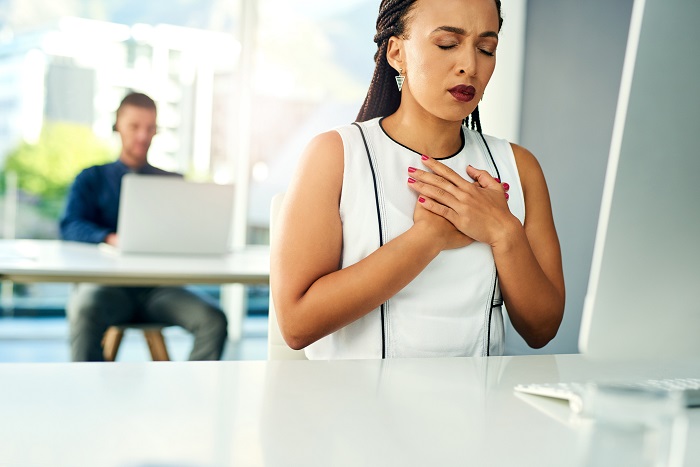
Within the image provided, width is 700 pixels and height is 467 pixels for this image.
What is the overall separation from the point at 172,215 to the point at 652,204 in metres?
2.24

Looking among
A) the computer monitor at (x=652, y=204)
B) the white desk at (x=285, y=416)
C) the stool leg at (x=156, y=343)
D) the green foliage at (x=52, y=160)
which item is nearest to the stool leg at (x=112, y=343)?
the stool leg at (x=156, y=343)

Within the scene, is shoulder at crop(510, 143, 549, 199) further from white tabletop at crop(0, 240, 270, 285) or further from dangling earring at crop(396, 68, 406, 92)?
white tabletop at crop(0, 240, 270, 285)

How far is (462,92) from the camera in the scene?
1.37 meters

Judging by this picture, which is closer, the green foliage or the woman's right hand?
the woman's right hand

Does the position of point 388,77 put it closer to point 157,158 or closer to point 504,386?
point 504,386

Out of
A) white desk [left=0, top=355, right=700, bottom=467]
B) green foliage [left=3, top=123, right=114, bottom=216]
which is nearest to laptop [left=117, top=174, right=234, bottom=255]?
white desk [left=0, top=355, right=700, bottom=467]

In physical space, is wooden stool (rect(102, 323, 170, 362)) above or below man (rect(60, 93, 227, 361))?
below

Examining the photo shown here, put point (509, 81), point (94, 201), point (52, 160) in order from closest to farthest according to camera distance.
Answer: point (94, 201) < point (509, 81) < point (52, 160)

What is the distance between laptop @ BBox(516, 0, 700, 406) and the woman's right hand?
423 mm

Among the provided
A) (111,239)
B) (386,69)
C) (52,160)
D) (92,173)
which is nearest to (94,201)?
(92,173)

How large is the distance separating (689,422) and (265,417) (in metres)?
0.47

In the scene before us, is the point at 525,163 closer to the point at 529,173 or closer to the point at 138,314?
the point at 529,173

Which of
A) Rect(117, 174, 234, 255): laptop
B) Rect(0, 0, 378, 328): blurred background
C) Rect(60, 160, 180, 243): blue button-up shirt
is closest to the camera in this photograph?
Rect(117, 174, 234, 255): laptop

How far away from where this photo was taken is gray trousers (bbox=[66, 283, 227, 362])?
282cm
